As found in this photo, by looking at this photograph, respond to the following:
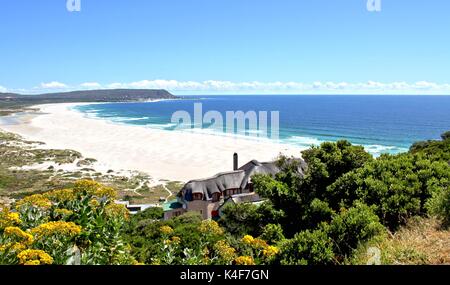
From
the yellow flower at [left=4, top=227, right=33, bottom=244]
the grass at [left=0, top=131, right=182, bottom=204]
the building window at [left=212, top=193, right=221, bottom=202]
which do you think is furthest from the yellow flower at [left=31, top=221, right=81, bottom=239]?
the grass at [left=0, top=131, right=182, bottom=204]

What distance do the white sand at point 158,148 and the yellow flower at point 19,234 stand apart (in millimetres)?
36260

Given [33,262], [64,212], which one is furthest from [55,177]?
[33,262]

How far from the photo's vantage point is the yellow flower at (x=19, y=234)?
486 centimetres

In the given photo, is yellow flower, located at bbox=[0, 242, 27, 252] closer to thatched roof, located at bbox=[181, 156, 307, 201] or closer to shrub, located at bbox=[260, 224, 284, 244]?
shrub, located at bbox=[260, 224, 284, 244]

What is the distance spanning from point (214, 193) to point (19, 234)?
22.5 meters

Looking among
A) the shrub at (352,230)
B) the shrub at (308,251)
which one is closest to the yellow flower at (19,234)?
the shrub at (308,251)

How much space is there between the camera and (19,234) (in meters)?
4.90

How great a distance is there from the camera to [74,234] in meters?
5.33

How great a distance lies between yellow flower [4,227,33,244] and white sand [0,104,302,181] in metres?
36.3

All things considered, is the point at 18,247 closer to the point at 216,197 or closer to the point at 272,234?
the point at 272,234

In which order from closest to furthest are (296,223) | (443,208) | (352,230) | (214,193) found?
1. (443,208)
2. (352,230)
3. (296,223)
4. (214,193)

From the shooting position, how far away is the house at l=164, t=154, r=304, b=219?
25.5 m
